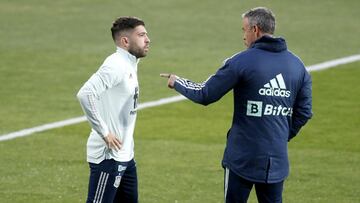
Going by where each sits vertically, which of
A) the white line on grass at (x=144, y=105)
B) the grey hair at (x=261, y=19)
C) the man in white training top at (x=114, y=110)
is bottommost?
the white line on grass at (x=144, y=105)

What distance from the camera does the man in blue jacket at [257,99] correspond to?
9.32 metres

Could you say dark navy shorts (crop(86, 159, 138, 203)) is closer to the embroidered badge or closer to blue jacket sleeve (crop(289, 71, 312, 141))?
the embroidered badge

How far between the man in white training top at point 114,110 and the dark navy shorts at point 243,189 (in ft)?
3.40

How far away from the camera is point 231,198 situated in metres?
9.55

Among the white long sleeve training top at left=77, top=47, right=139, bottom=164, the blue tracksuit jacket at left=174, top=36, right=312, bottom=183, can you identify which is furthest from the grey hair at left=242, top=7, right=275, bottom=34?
the white long sleeve training top at left=77, top=47, right=139, bottom=164

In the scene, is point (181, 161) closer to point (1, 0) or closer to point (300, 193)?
point (300, 193)

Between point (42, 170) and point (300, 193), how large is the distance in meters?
3.57

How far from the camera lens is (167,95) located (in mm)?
19375

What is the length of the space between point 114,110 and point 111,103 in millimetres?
73

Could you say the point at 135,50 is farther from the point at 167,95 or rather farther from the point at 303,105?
the point at 167,95

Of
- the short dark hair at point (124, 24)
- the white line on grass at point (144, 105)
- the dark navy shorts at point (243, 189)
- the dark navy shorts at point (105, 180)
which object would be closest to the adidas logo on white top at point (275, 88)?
the dark navy shorts at point (243, 189)

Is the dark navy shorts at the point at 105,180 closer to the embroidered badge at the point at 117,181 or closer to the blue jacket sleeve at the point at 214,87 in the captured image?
the embroidered badge at the point at 117,181

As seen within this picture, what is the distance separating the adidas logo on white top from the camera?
9336 millimetres

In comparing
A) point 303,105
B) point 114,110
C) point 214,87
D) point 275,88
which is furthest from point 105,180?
point 303,105
